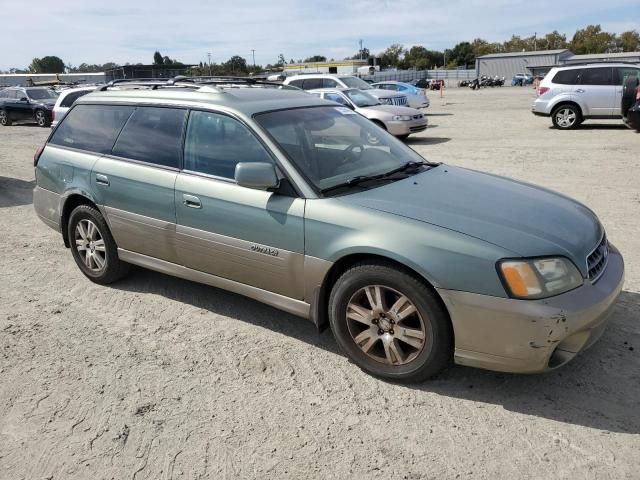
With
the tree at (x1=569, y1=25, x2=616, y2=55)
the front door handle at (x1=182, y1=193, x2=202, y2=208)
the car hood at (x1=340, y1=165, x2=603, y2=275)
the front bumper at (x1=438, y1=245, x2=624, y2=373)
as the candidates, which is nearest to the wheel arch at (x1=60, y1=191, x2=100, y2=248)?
the front door handle at (x1=182, y1=193, x2=202, y2=208)

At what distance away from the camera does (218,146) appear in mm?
3943

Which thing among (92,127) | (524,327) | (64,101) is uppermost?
(64,101)

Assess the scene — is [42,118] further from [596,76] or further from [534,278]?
[534,278]

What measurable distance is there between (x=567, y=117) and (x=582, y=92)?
2.46 feet

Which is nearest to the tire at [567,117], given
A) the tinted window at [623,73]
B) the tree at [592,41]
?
the tinted window at [623,73]

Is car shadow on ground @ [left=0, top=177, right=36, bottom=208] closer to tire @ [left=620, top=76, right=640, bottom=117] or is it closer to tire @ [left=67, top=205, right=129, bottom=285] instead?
tire @ [left=67, top=205, right=129, bottom=285]

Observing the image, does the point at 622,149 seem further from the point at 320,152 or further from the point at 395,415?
the point at 395,415

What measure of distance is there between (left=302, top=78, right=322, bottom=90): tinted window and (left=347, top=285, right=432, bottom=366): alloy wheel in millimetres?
14374

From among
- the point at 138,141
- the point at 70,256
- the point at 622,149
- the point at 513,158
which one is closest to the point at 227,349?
the point at 138,141

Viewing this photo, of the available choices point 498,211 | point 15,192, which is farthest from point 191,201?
point 15,192

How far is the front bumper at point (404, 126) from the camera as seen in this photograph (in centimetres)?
1398

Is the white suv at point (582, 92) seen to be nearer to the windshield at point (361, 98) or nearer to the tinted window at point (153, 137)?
the windshield at point (361, 98)

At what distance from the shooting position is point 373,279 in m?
3.14

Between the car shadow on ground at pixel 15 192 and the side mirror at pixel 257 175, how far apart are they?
20.9 feet
